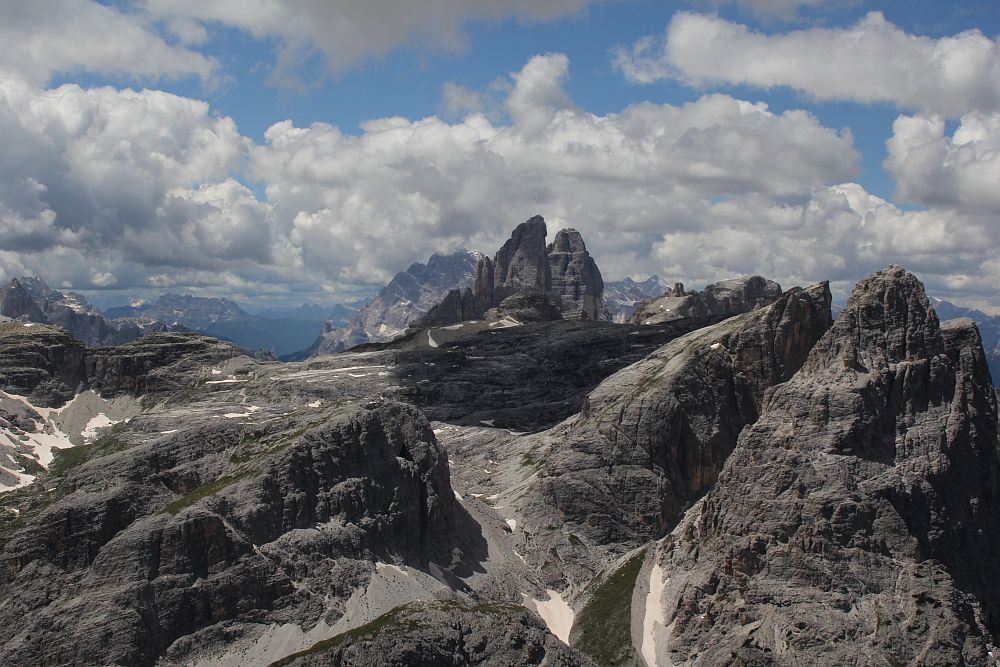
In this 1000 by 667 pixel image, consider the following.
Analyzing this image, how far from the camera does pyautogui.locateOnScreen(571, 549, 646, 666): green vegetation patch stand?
109 meters

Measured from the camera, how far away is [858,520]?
9894 cm

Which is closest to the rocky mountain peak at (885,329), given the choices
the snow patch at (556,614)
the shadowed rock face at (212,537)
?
the snow patch at (556,614)

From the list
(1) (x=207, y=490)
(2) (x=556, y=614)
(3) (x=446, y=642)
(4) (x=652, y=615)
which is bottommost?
(2) (x=556, y=614)

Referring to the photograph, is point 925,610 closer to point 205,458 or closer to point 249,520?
point 249,520

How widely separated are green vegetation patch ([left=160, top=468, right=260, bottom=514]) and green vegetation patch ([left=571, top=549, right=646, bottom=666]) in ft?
151

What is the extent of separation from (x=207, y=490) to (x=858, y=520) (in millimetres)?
73862

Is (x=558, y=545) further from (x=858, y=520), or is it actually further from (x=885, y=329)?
(x=885, y=329)

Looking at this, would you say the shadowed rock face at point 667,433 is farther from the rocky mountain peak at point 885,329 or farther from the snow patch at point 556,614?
the rocky mountain peak at point 885,329

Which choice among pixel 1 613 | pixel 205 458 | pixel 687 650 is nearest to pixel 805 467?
pixel 687 650

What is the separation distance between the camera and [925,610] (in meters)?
91.2

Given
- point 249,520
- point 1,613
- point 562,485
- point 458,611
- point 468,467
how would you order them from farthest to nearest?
point 468,467 → point 562,485 → point 249,520 → point 458,611 → point 1,613

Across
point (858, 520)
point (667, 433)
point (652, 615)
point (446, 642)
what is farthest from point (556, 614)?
point (858, 520)

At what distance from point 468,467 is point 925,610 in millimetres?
100719

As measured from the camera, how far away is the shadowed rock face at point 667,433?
144 meters
